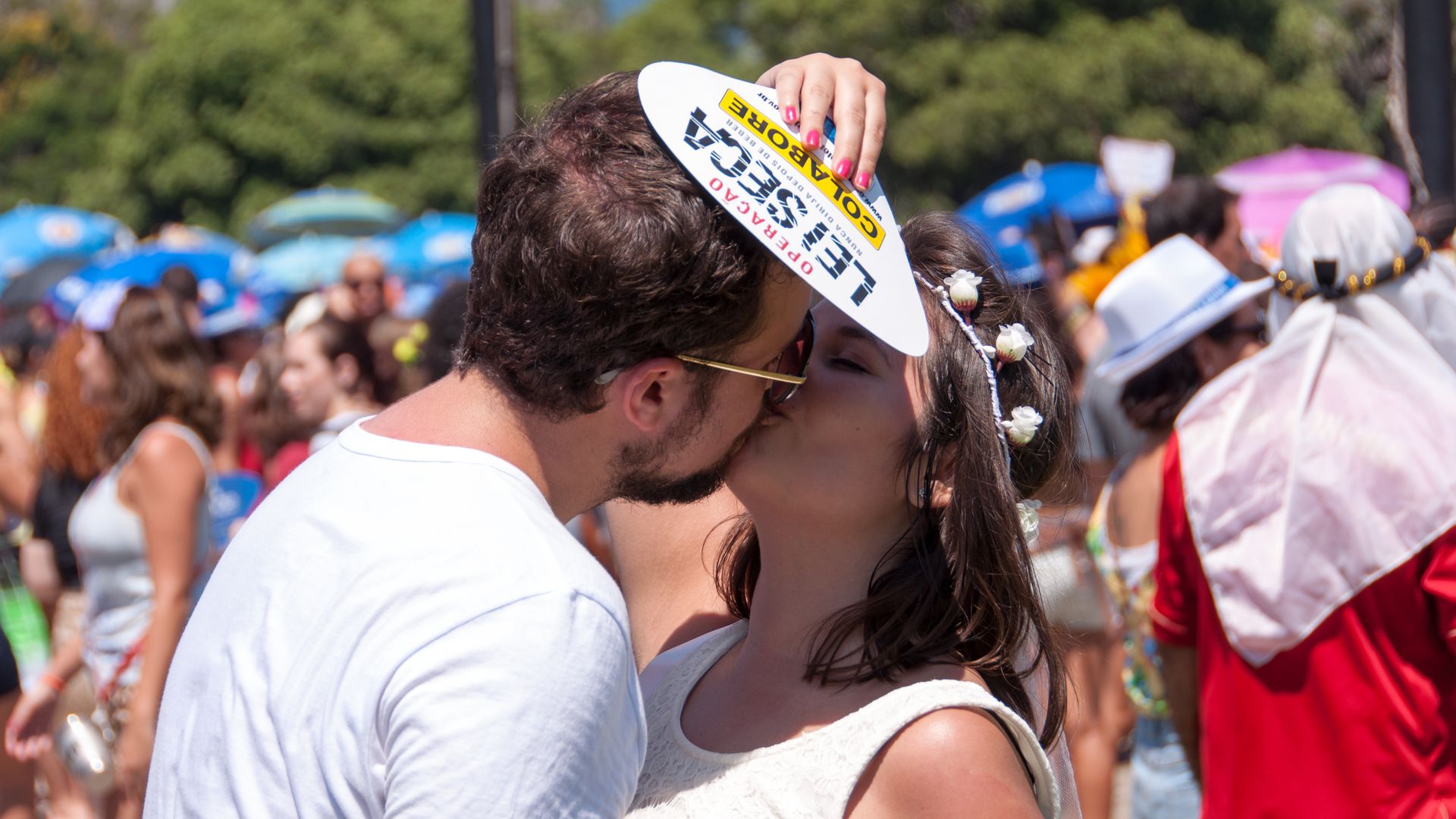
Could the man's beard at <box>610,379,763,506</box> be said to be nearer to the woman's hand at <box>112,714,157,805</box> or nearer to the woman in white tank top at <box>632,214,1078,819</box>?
the woman in white tank top at <box>632,214,1078,819</box>

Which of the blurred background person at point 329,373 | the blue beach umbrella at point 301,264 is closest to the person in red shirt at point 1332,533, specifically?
the blurred background person at point 329,373

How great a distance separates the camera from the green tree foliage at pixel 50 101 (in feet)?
138

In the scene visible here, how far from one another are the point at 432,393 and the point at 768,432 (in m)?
0.42

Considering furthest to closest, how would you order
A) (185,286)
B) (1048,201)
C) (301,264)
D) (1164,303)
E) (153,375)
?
(301,264) → (1048,201) → (185,286) → (153,375) → (1164,303)

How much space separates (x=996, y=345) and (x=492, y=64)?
3.98 m

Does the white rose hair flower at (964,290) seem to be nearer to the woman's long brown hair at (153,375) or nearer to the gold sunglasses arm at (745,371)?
the gold sunglasses arm at (745,371)

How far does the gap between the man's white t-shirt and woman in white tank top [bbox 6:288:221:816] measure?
3.00 metres

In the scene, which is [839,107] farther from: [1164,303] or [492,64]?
[492,64]

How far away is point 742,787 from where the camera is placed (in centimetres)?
165

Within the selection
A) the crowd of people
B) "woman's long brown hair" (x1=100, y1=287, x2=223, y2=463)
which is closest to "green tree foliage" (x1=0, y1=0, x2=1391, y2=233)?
"woman's long brown hair" (x1=100, y1=287, x2=223, y2=463)

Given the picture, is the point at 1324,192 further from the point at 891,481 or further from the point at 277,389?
the point at 277,389

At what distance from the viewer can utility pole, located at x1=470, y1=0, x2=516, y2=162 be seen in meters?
5.36

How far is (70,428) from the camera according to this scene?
4.93 metres

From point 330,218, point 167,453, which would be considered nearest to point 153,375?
point 167,453
